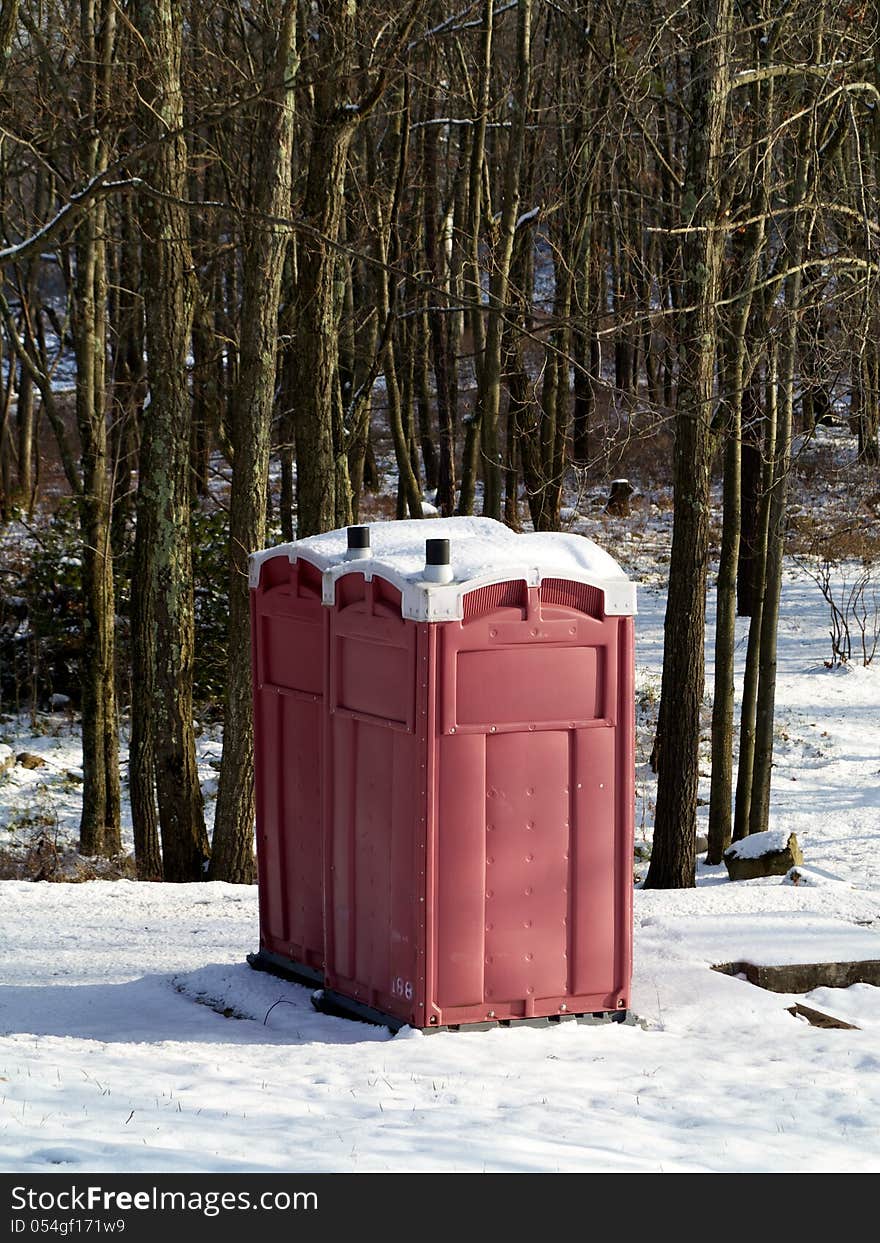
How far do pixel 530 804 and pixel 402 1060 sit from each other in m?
1.06

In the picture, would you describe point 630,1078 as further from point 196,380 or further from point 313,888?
point 196,380

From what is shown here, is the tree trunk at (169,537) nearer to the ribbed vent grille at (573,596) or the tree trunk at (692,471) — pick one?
the tree trunk at (692,471)

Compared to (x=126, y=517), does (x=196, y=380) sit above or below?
above

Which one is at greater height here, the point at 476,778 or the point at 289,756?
the point at 476,778

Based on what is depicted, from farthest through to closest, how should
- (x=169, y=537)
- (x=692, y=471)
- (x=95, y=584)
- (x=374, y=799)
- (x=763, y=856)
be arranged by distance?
(x=95, y=584), (x=169, y=537), (x=763, y=856), (x=692, y=471), (x=374, y=799)

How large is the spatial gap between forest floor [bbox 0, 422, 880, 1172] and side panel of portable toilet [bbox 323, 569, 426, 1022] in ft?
0.86

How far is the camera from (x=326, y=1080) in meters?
5.15

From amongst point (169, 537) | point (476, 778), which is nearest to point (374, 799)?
point (476, 778)

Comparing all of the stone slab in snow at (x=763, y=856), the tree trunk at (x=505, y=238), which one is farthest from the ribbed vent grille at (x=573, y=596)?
the tree trunk at (x=505, y=238)

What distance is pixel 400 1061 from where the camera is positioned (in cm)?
533

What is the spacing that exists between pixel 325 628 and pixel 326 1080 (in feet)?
5.89

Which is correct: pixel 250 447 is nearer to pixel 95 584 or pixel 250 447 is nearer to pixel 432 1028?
pixel 95 584

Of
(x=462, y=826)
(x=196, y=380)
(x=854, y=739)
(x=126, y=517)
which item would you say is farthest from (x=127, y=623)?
(x=462, y=826)

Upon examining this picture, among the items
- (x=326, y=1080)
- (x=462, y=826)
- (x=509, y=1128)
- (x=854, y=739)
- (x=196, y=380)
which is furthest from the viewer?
(x=854, y=739)
